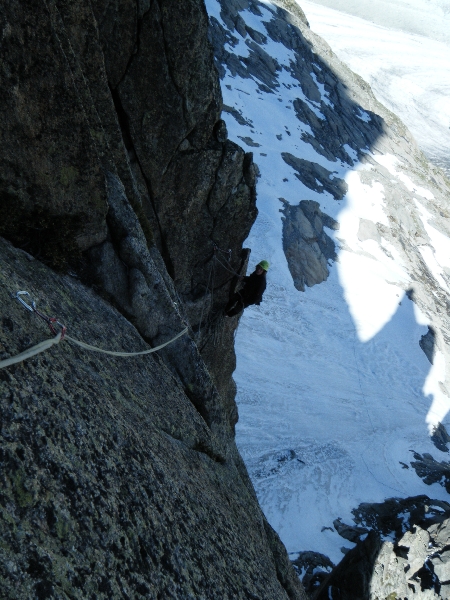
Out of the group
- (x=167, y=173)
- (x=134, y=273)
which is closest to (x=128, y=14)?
(x=167, y=173)

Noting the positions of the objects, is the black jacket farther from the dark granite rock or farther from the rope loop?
the rope loop

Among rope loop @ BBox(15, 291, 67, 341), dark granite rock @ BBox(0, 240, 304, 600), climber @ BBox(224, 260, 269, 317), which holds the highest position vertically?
rope loop @ BBox(15, 291, 67, 341)

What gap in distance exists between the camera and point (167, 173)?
1109 centimetres

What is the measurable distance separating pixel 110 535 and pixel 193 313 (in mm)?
9218

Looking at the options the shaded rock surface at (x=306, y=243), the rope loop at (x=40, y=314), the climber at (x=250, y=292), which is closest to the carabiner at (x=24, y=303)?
the rope loop at (x=40, y=314)

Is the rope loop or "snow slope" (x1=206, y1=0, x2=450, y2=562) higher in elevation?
the rope loop

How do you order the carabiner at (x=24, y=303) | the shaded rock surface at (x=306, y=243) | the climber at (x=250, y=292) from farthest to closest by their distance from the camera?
the shaded rock surface at (x=306, y=243)
the climber at (x=250, y=292)
the carabiner at (x=24, y=303)

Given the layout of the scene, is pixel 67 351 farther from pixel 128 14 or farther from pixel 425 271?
pixel 425 271

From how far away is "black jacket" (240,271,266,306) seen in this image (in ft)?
44.3

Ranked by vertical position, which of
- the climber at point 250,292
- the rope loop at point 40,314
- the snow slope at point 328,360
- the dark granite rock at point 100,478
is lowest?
the snow slope at point 328,360

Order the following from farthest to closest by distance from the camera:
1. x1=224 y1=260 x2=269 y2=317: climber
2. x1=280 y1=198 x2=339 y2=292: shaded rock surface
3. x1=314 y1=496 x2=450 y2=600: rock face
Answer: x1=280 y1=198 x2=339 y2=292: shaded rock surface → x1=314 y1=496 x2=450 y2=600: rock face → x1=224 y1=260 x2=269 y2=317: climber

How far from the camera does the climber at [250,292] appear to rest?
44.2 feet

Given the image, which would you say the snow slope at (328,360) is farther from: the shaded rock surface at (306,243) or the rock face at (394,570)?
the rock face at (394,570)

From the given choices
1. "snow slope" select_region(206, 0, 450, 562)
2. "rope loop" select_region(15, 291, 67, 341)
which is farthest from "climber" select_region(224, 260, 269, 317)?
"snow slope" select_region(206, 0, 450, 562)
